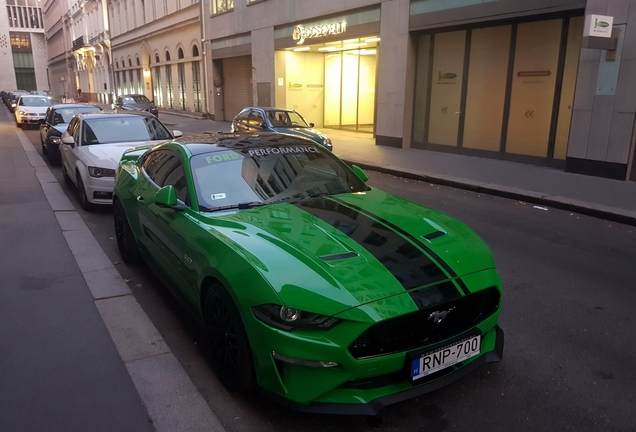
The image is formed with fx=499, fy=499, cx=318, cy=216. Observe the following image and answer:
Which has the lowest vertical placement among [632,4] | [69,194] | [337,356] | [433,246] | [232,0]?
[69,194]

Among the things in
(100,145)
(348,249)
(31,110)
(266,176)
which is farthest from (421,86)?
(31,110)

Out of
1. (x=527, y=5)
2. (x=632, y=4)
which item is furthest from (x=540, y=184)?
(x=527, y=5)

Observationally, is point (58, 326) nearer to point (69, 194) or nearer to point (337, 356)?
point (337, 356)

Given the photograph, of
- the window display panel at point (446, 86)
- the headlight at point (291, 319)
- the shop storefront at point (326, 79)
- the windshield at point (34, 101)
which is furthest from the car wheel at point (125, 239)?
the windshield at point (34, 101)

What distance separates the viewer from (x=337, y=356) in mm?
2654

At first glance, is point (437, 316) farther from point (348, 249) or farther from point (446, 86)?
point (446, 86)

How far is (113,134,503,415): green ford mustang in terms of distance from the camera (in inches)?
107

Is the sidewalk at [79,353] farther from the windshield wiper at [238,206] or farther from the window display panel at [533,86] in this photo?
the window display panel at [533,86]

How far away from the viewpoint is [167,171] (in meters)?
4.74

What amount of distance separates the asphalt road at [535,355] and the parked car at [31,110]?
2287 centimetres

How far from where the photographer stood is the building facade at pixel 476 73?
35.6 feet

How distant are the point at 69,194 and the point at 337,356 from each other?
8698 millimetres

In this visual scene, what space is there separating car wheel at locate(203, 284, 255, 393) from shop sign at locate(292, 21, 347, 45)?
17.1 metres

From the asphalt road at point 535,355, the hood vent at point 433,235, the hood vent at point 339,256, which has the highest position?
the hood vent at point 433,235
